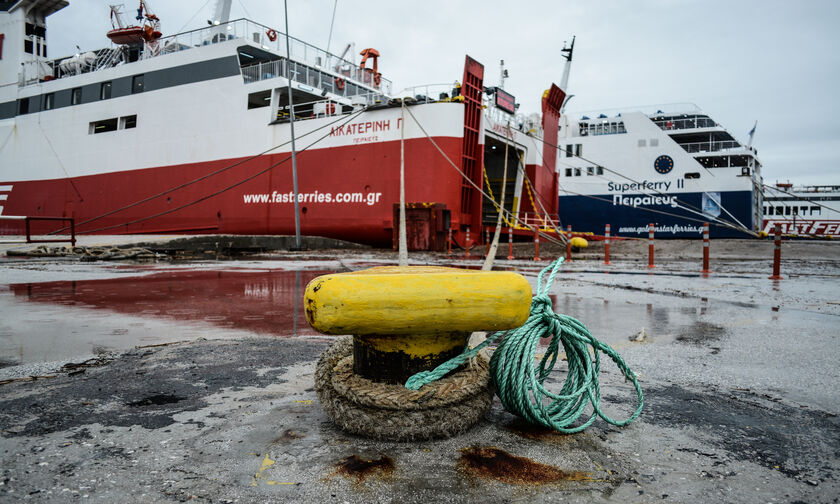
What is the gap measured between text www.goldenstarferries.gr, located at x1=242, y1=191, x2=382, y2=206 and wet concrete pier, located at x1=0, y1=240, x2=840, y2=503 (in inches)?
435

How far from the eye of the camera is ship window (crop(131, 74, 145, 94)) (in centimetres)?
1902

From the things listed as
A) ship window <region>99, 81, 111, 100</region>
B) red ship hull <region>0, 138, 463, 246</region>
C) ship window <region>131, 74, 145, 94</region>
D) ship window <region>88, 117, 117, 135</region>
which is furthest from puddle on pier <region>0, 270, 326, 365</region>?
ship window <region>99, 81, 111, 100</region>

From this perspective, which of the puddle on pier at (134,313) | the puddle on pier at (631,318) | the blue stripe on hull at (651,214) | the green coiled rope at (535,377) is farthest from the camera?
the blue stripe on hull at (651,214)

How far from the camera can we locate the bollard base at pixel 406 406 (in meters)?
1.72

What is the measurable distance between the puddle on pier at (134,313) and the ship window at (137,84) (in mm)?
15101

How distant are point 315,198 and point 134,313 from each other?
11736 mm

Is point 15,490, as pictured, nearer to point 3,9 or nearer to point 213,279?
point 213,279

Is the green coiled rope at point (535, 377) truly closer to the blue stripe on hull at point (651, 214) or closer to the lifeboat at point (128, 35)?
the lifeboat at point (128, 35)

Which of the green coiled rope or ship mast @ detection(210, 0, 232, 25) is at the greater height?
ship mast @ detection(210, 0, 232, 25)

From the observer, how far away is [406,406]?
1.72 m

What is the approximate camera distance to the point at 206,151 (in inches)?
692

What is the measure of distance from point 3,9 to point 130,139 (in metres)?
11.1

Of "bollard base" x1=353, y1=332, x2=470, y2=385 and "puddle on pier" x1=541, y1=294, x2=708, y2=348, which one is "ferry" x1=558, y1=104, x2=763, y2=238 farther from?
"bollard base" x1=353, y1=332, x2=470, y2=385

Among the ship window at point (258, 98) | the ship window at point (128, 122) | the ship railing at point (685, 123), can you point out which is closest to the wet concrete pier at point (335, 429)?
the ship window at point (258, 98)
